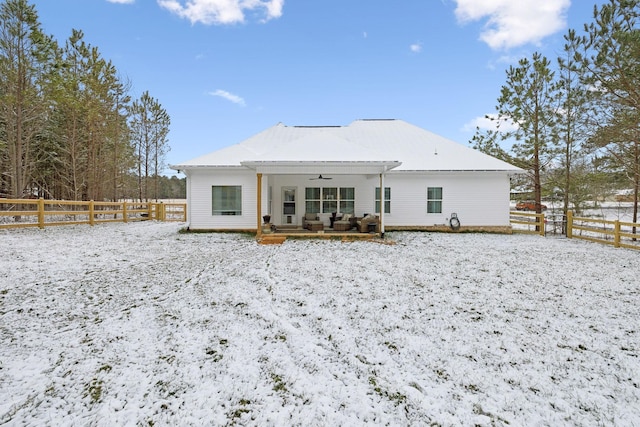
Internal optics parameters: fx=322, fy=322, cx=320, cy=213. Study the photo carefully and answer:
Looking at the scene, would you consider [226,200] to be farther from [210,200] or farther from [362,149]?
[362,149]

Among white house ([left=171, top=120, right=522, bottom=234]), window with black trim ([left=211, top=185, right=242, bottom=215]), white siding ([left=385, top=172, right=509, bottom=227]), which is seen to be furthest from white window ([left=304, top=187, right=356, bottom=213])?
window with black trim ([left=211, top=185, right=242, bottom=215])

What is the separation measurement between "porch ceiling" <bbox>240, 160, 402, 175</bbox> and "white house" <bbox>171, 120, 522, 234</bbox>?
1.01 meters

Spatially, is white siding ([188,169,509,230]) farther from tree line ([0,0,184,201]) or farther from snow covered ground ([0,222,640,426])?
tree line ([0,0,184,201])

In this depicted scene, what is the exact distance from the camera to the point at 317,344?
146 inches

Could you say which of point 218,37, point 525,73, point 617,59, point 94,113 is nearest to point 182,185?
point 94,113

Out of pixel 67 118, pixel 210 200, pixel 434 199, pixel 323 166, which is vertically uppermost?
pixel 67 118

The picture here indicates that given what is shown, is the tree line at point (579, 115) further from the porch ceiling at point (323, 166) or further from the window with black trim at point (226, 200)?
the window with black trim at point (226, 200)

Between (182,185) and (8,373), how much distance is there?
56.8 m

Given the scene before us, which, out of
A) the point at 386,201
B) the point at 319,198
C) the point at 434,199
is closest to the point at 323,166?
the point at 319,198

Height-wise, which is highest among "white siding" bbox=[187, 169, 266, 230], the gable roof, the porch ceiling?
the gable roof

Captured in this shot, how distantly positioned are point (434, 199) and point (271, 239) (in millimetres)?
7244

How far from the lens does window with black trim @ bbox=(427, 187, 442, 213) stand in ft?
44.7

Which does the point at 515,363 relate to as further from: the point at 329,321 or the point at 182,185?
the point at 182,185

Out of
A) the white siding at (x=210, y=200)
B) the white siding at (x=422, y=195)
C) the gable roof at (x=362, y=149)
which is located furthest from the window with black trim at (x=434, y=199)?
the white siding at (x=210, y=200)
